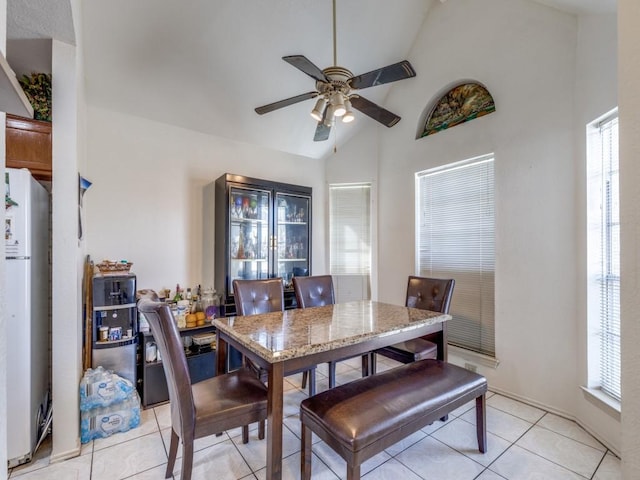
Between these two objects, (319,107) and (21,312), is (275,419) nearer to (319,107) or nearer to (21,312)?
(21,312)

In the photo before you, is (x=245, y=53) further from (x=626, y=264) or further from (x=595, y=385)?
(x=595, y=385)

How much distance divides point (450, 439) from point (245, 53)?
3.51 m

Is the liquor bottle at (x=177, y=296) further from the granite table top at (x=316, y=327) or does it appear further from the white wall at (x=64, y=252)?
the granite table top at (x=316, y=327)

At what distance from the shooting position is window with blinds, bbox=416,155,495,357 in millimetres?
2928

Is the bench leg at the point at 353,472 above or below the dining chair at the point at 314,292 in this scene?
below

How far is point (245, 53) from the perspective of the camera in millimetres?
2752

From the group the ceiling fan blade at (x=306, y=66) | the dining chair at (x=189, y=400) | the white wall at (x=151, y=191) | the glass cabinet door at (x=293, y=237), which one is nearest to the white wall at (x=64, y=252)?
the dining chair at (x=189, y=400)

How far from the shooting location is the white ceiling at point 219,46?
2191 mm

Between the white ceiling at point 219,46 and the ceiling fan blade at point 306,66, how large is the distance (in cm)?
98

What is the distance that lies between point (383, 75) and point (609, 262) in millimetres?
2048

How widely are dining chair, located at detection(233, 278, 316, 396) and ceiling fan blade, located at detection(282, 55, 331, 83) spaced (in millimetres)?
1631

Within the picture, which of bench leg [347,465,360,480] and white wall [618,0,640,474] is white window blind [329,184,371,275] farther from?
white wall [618,0,640,474]

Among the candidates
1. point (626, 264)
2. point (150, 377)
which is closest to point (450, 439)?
point (626, 264)

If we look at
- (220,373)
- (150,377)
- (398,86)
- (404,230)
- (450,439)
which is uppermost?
(398,86)
